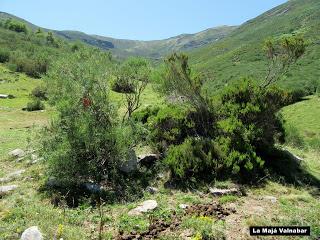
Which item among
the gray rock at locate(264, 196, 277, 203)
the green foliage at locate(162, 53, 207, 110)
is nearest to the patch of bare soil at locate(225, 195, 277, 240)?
the gray rock at locate(264, 196, 277, 203)

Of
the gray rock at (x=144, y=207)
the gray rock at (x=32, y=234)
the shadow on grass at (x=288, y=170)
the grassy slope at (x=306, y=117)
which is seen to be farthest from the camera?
the grassy slope at (x=306, y=117)

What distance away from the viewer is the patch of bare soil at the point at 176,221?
9.40 meters

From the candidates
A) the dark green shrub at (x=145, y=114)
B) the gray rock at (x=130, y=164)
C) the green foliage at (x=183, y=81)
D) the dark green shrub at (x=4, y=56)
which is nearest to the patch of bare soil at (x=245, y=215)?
the gray rock at (x=130, y=164)

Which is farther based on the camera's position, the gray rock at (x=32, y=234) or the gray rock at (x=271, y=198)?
the gray rock at (x=271, y=198)

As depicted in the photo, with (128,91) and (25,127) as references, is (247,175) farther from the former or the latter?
(25,127)

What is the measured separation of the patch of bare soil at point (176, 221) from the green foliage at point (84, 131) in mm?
Result: 3477

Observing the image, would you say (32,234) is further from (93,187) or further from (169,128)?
(169,128)

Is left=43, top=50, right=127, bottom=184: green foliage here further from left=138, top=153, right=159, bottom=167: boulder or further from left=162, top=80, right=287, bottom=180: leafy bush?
left=162, top=80, right=287, bottom=180: leafy bush

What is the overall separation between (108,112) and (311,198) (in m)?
7.28

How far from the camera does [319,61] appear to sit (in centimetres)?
8362

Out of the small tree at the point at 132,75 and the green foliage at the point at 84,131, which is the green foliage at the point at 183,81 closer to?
the small tree at the point at 132,75

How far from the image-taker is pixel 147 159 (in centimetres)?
1506

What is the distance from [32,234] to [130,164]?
6.00 meters

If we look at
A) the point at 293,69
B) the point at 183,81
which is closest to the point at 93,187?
the point at 183,81
